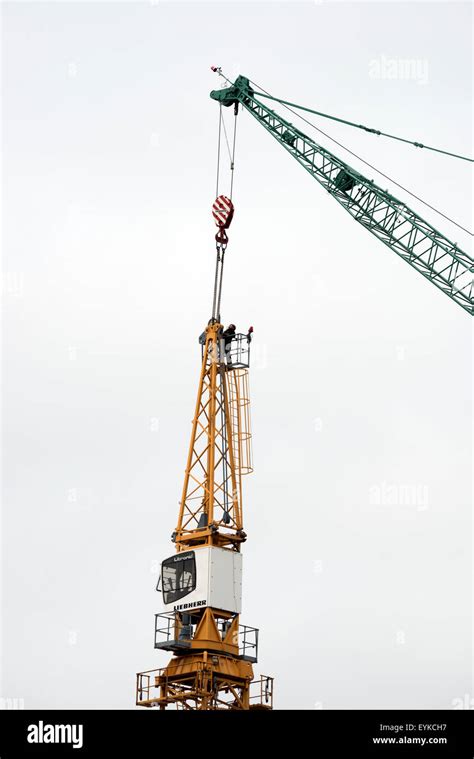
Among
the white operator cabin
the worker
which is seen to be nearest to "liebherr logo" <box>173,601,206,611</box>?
the white operator cabin

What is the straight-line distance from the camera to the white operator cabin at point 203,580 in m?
82.9

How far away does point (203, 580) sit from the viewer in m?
83.1

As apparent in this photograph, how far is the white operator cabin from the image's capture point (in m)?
82.9

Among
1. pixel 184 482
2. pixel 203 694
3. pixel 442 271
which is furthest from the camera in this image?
pixel 442 271
